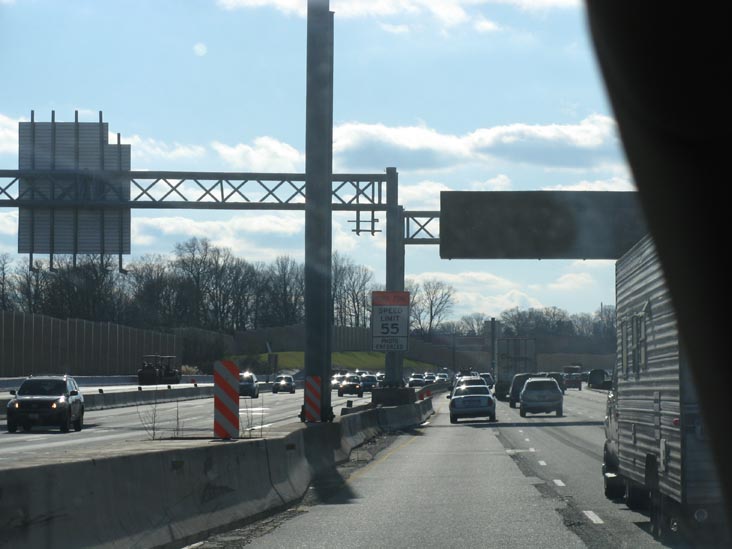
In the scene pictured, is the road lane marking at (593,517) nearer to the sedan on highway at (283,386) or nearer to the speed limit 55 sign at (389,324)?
the speed limit 55 sign at (389,324)

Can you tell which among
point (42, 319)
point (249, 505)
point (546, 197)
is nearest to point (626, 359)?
point (249, 505)

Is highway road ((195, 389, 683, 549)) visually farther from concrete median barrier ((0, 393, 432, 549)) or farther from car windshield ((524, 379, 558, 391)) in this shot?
car windshield ((524, 379, 558, 391))

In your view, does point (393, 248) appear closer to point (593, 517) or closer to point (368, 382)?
point (593, 517)

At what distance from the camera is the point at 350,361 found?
152500mm

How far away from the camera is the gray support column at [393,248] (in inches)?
1686

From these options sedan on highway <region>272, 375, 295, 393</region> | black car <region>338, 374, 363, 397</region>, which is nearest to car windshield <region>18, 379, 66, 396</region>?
black car <region>338, 374, 363, 397</region>

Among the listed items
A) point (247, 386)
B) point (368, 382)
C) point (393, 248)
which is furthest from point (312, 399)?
point (368, 382)

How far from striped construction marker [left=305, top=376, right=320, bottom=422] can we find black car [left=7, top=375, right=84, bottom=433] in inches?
476

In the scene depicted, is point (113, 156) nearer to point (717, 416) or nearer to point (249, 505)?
point (249, 505)

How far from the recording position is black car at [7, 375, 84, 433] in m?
35.4

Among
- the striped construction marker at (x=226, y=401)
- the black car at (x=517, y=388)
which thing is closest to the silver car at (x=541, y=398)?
the black car at (x=517, y=388)

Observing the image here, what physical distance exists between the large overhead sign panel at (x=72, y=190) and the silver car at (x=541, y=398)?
1995cm

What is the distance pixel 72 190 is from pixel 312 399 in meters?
16.7

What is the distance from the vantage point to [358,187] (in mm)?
43000
